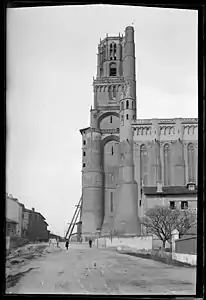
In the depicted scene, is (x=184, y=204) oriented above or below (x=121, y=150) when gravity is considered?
below

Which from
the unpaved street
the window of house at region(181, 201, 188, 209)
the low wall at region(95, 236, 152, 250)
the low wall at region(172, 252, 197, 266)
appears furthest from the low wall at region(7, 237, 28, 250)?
the window of house at region(181, 201, 188, 209)

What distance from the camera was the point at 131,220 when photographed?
11.4ft

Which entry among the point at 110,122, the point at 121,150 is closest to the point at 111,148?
the point at 121,150

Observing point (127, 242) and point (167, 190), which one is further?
point (167, 190)

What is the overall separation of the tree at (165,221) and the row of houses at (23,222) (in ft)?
2.68

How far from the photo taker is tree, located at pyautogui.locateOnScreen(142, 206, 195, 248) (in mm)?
2773

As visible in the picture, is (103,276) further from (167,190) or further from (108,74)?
(108,74)

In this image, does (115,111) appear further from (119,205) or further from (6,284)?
(6,284)

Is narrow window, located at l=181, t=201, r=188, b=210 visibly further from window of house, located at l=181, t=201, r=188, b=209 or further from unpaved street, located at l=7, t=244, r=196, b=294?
unpaved street, located at l=7, t=244, r=196, b=294

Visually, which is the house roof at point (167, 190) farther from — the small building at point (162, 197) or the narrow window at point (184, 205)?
the narrow window at point (184, 205)

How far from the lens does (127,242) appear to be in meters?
3.17

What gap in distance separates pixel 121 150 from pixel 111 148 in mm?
180

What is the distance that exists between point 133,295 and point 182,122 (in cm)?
117
